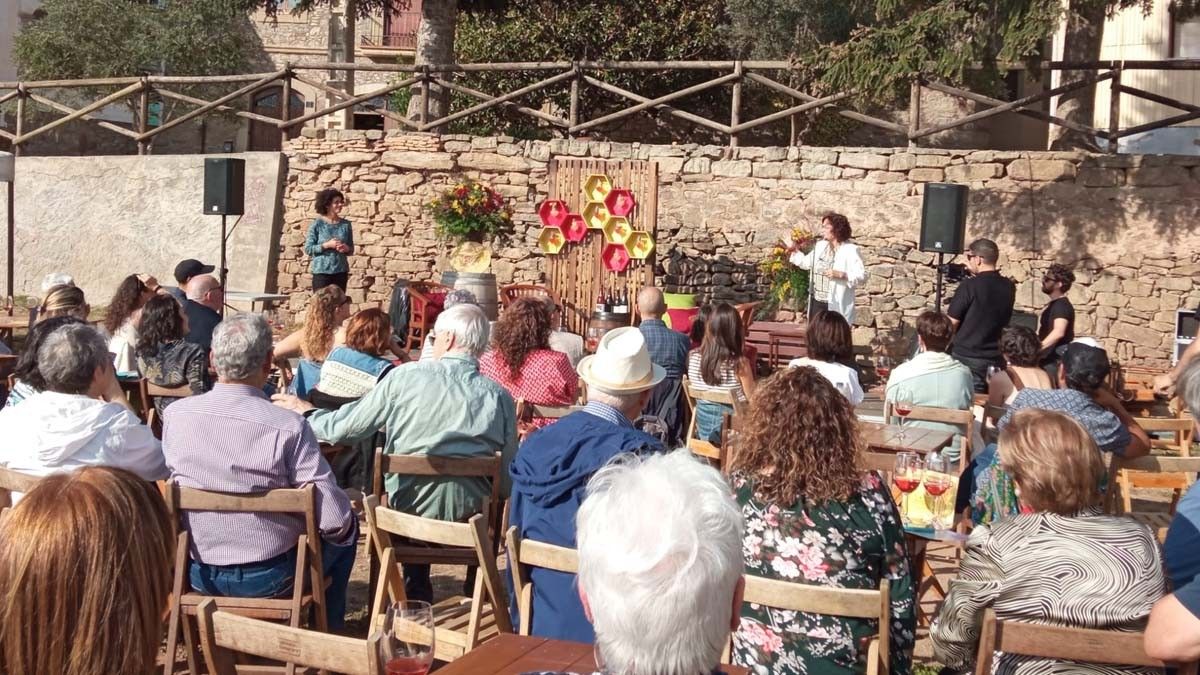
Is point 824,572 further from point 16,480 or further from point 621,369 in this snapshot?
point 16,480

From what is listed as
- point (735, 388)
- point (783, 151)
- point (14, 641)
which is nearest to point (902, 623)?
point (14, 641)

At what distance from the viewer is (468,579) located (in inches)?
187

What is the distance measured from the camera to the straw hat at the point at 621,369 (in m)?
3.73

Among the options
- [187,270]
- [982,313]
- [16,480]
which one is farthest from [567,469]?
[982,313]

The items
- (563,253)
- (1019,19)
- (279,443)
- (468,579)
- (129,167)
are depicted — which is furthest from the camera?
(129,167)

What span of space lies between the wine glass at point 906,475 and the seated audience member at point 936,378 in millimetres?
1585

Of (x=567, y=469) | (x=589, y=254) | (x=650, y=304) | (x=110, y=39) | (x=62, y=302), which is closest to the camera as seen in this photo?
(x=567, y=469)

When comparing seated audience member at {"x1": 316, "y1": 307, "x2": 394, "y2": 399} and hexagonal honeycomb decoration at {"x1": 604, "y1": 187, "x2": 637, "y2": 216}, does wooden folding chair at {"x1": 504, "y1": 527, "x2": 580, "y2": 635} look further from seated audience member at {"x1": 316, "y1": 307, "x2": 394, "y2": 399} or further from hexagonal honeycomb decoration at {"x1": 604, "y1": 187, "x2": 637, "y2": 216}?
hexagonal honeycomb decoration at {"x1": 604, "y1": 187, "x2": 637, "y2": 216}

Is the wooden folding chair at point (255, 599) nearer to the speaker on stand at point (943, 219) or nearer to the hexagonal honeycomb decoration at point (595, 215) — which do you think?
the speaker on stand at point (943, 219)

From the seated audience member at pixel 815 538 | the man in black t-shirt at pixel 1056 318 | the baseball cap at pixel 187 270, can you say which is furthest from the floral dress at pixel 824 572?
the man in black t-shirt at pixel 1056 318

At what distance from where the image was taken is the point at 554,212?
11.2 meters

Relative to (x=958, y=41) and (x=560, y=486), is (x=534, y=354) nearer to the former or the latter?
(x=560, y=486)

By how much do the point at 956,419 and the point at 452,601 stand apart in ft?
8.32

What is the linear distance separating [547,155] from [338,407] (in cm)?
788
